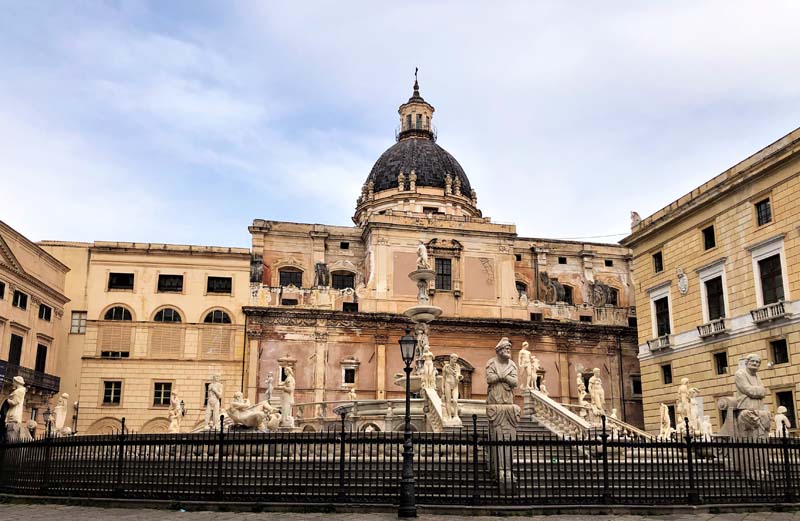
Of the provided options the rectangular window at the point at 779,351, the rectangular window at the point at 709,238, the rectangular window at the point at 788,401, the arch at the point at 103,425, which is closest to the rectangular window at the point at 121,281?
the arch at the point at 103,425

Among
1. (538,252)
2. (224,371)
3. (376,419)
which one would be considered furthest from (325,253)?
(376,419)

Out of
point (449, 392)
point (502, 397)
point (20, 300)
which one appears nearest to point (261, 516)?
point (502, 397)

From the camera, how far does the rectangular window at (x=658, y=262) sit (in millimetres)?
32719

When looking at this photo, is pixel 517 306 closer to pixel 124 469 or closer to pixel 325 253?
pixel 325 253

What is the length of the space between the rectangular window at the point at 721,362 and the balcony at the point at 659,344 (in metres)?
2.70

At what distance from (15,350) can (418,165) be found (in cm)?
2579

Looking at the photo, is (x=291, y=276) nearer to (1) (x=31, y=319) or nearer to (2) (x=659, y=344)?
(1) (x=31, y=319)

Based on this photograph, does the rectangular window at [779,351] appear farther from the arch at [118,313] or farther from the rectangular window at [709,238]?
the arch at [118,313]

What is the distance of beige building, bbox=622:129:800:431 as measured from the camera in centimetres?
2528

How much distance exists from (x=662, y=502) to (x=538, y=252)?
108 ft

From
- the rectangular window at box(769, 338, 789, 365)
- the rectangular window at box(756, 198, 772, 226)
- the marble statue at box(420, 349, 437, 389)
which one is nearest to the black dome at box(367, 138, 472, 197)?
the rectangular window at box(756, 198, 772, 226)

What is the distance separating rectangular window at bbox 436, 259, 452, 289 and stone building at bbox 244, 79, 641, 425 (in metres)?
0.05

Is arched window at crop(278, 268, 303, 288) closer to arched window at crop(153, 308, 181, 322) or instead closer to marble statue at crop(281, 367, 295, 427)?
arched window at crop(153, 308, 181, 322)

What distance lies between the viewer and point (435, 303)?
40.5 m
